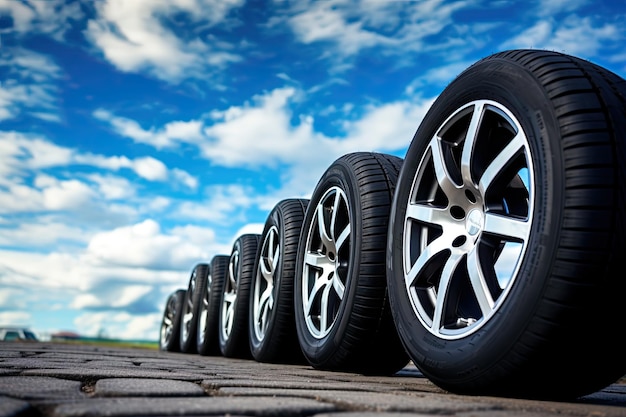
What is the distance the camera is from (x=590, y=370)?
2.09 meters

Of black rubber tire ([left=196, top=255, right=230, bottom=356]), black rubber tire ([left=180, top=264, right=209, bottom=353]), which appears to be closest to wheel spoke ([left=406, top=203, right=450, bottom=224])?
black rubber tire ([left=196, top=255, right=230, bottom=356])

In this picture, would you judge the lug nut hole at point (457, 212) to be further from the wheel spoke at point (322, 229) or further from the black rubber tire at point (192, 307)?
the black rubber tire at point (192, 307)

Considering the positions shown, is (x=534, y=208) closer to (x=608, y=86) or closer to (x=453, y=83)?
(x=608, y=86)

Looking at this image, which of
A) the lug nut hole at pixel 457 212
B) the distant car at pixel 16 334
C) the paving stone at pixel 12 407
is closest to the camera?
the paving stone at pixel 12 407

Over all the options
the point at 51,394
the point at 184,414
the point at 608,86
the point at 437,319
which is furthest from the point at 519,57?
the point at 51,394

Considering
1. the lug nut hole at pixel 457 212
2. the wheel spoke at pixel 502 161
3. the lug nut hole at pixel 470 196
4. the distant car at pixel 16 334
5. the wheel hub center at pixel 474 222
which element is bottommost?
the distant car at pixel 16 334

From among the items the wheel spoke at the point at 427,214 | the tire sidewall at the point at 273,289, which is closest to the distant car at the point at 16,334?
the tire sidewall at the point at 273,289

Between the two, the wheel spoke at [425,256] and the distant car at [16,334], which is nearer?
the wheel spoke at [425,256]

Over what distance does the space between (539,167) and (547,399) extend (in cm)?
83

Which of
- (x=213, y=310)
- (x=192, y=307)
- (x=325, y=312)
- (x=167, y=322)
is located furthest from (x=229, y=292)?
(x=167, y=322)

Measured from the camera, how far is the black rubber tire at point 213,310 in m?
7.67

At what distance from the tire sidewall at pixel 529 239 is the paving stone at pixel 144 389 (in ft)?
3.21

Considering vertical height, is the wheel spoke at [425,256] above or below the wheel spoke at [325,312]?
above

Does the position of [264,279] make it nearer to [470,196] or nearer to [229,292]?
[229,292]
